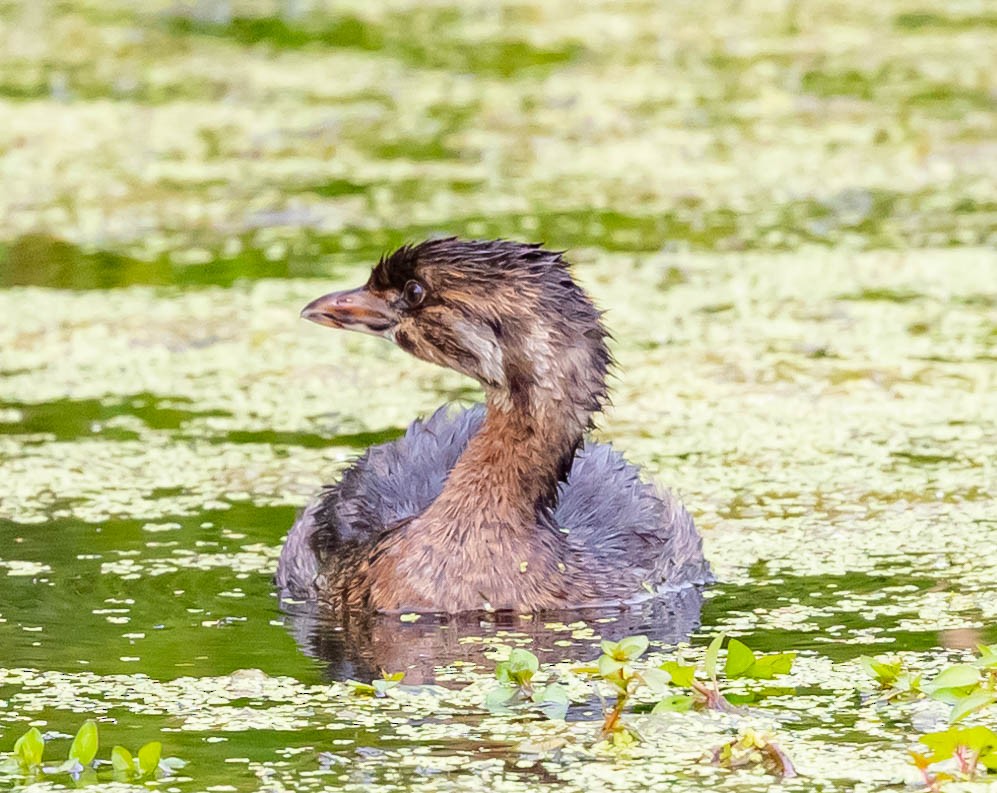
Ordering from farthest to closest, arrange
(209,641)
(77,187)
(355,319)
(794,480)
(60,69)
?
(60,69), (77,187), (794,480), (355,319), (209,641)

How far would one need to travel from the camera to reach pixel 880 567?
22.8ft

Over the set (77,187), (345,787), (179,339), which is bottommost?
(345,787)

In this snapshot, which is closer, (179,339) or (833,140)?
(179,339)

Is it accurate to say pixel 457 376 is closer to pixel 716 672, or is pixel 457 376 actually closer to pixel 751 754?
pixel 716 672

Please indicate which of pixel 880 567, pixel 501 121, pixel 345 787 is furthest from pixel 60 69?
pixel 345 787

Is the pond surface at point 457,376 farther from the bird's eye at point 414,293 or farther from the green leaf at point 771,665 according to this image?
the bird's eye at point 414,293

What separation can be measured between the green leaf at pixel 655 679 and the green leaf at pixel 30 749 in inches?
52.4

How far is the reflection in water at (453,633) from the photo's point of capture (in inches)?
239

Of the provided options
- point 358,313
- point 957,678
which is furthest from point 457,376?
point 957,678

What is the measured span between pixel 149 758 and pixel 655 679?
1138 millimetres

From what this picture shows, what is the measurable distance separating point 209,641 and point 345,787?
141 centimetres

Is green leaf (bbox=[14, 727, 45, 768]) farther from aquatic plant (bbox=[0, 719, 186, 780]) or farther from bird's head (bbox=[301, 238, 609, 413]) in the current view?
bird's head (bbox=[301, 238, 609, 413])

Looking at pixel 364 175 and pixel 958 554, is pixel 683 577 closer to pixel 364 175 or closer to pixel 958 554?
pixel 958 554

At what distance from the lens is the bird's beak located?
6.78 m
